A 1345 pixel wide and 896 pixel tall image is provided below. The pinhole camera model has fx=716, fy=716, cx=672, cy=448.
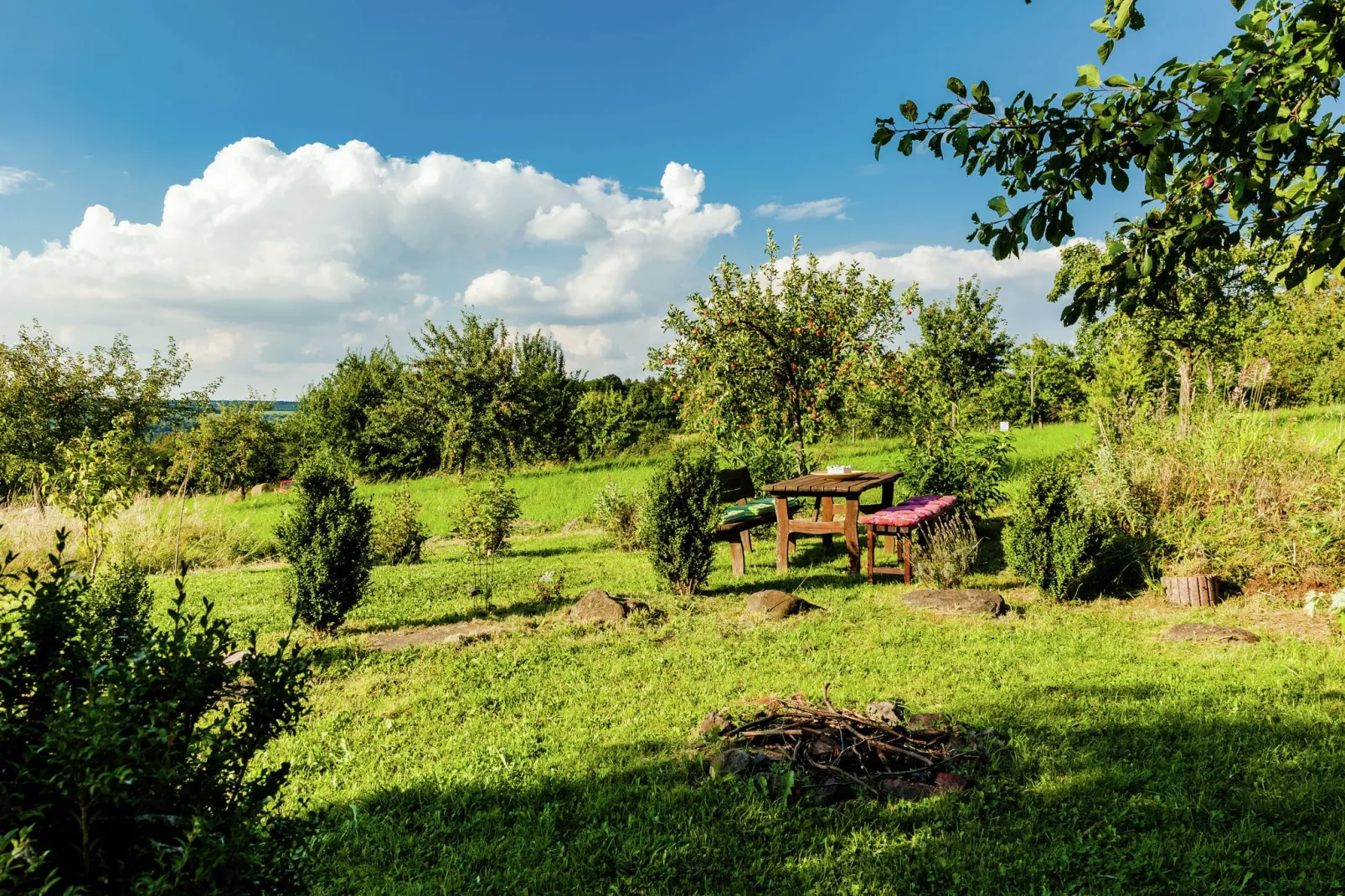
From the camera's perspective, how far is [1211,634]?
5840 millimetres

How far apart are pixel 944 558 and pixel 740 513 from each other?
9.03 feet

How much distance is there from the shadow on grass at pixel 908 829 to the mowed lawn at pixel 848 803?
0.5 inches

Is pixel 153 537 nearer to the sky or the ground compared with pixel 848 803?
nearer to the sky

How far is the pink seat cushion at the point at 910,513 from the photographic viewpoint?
811 cm

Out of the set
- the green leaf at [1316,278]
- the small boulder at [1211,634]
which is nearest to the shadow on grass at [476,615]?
the small boulder at [1211,634]

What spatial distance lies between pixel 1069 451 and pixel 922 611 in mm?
4853

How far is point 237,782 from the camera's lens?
5.68 ft

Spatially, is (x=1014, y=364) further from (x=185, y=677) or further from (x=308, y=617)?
(x=185, y=677)

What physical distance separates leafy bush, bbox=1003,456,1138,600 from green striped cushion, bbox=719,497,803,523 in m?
3.21

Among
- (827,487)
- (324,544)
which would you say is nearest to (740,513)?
(827,487)

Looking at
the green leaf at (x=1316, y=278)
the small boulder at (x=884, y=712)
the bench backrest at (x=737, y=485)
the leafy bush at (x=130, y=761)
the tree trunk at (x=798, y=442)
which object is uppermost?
the green leaf at (x=1316, y=278)

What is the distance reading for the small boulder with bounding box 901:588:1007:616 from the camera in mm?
6837

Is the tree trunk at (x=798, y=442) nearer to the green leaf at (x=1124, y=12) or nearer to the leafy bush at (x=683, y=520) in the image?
the leafy bush at (x=683, y=520)

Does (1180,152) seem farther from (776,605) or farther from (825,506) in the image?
(825,506)
